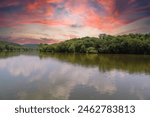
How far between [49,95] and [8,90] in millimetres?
1468

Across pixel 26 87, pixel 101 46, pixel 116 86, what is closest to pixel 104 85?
pixel 116 86

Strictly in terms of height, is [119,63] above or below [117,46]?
below

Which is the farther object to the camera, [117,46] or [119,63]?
[117,46]

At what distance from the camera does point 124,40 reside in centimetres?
4594

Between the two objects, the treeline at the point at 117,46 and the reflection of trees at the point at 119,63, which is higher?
the treeline at the point at 117,46

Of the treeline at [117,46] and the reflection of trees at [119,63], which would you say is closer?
the reflection of trees at [119,63]

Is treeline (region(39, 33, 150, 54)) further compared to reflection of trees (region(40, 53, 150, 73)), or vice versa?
treeline (region(39, 33, 150, 54))

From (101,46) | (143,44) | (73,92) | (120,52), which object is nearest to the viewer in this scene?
(73,92)

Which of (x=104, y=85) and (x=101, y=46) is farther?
(x=101, y=46)

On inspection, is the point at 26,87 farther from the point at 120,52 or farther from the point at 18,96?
the point at 120,52

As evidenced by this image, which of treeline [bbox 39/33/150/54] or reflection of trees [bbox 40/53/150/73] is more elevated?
treeline [bbox 39/33/150/54]

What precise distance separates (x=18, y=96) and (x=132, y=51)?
124 ft

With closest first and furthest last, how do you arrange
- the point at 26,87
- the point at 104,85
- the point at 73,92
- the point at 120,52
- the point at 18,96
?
the point at 18,96 → the point at 73,92 → the point at 26,87 → the point at 104,85 → the point at 120,52

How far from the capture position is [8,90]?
868cm
